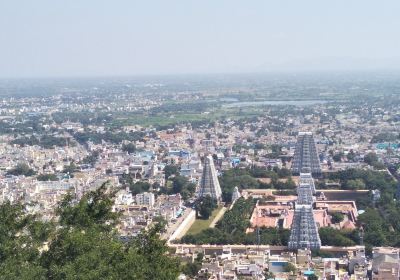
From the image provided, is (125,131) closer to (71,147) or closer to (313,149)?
(71,147)

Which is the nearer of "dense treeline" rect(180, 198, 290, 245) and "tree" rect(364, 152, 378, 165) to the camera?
"dense treeline" rect(180, 198, 290, 245)

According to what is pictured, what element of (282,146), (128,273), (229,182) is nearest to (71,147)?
(282,146)

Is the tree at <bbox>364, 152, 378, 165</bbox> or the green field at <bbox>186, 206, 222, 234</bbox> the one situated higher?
the green field at <bbox>186, 206, 222, 234</bbox>

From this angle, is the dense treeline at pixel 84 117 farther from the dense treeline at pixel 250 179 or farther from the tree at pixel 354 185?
the tree at pixel 354 185

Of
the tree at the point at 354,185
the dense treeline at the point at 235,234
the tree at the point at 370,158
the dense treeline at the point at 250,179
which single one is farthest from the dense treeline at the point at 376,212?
the tree at the point at 370,158

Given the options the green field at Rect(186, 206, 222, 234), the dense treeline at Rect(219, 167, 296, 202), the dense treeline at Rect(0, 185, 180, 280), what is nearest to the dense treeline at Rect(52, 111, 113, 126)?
the dense treeline at Rect(219, 167, 296, 202)

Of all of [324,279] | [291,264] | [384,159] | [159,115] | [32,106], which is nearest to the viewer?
[324,279]

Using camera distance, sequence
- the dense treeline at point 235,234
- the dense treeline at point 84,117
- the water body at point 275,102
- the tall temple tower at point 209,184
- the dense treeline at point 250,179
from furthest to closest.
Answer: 1. the water body at point 275,102
2. the dense treeline at point 84,117
3. the dense treeline at point 250,179
4. the tall temple tower at point 209,184
5. the dense treeline at point 235,234

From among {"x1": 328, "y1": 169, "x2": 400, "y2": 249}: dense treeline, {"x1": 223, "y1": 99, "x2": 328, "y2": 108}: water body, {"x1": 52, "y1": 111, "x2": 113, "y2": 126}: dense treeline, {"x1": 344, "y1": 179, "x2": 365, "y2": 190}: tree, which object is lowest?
{"x1": 223, "y1": 99, "x2": 328, "y2": 108}: water body

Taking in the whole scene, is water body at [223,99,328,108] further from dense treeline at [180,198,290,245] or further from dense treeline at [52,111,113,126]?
dense treeline at [180,198,290,245]
